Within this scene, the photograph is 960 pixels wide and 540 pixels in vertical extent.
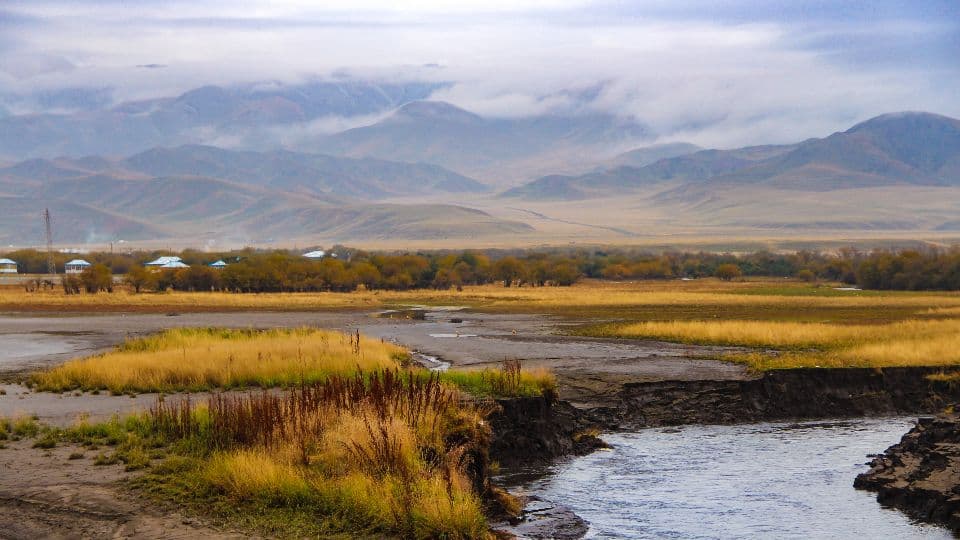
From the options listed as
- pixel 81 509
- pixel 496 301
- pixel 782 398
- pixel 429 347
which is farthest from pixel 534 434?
pixel 496 301

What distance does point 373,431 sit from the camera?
15.9 meters

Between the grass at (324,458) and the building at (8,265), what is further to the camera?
the building at (8,265)

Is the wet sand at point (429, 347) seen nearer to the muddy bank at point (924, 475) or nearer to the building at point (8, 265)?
the muddy bank at point (924, 475)

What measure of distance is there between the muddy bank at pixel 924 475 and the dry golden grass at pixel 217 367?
1063 cm

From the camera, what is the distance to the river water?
1841cm

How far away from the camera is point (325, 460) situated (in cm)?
1555

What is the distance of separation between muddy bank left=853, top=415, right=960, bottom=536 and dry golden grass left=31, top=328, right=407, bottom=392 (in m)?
10.6

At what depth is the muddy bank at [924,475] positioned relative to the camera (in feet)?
62.5

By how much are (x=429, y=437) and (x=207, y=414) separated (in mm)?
4099

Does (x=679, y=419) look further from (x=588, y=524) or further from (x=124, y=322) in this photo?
(x=124, y=322)

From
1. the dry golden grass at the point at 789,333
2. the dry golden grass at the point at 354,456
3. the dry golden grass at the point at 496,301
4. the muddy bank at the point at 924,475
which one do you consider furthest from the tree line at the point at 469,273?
the dry golden grass at the point at 354,456

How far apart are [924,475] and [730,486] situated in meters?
3.42

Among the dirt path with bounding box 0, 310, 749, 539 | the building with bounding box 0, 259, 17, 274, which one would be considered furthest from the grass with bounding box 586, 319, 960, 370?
the building with bounding box 0, 259, 17, 274

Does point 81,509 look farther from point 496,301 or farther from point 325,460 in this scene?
point 496,301
